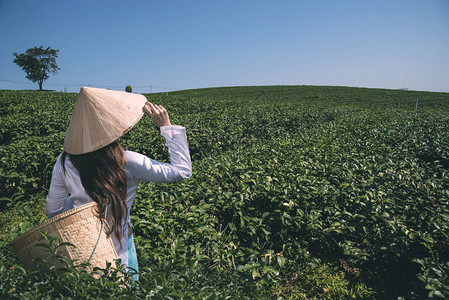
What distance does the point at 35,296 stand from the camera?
1.03 metres

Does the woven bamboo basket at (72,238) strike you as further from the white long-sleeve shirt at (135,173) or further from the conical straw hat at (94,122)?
the conical straw hat at (94,122)

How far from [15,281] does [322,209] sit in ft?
9.78

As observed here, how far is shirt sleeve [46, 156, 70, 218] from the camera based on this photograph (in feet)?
5.14

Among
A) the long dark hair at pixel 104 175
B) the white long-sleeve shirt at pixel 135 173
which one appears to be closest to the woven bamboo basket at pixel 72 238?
the long dark hair at pixel 104 175

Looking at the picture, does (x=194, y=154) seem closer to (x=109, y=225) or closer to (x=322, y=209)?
(x=322, y=209)

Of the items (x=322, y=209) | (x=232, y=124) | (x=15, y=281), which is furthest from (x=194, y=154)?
(x=15, y=281)

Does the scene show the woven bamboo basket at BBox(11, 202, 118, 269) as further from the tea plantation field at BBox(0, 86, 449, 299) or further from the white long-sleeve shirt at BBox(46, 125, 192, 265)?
the white long-sleeve shirt at BBox(46, 125, 192, 265)

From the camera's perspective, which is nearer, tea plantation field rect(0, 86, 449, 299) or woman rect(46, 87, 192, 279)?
woman rect(46, 87, 192, 279)

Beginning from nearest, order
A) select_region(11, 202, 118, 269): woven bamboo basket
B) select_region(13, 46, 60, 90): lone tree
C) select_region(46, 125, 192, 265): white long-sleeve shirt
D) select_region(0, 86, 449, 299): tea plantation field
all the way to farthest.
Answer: select_region(11, 202, 118, 269): woven bamboo basket < select_region(46, 125, 192, 265): white long-sleeve shirt < select_region(0, 86, 449, 299): tea plantation field < select_region(13, 46, 60, 90): lone tree

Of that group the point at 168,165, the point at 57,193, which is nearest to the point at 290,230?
the point at 168,165

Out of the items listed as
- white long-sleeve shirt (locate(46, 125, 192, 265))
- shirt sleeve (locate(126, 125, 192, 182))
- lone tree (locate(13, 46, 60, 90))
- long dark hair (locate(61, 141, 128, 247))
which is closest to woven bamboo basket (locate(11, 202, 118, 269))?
long dark hair (locate(61, 141, 128, 247))

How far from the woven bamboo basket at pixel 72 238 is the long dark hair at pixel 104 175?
0.26 feet

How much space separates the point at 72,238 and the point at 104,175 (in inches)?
15.2

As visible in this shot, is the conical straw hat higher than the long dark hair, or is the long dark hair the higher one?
the conical straw hat
